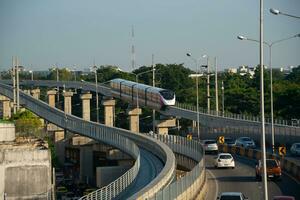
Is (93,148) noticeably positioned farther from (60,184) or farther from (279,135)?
(279,135)

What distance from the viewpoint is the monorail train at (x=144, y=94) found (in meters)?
78.8

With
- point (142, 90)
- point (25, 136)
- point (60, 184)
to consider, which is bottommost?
point (60, 184)

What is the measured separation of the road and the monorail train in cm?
2958

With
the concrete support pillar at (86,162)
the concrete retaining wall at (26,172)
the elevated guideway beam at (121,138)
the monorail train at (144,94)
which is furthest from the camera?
the concrete support pillar at (86,162)

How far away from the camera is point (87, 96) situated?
109000 millimetres

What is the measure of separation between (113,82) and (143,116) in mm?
17194

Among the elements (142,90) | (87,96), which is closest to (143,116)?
(87,96)

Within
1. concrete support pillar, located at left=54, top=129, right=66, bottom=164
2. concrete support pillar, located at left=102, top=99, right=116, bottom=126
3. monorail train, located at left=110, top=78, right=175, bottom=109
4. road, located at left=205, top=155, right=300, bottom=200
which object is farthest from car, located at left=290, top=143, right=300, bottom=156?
concrete support pillar, located at left=102, top=99, right=116, bottom=126

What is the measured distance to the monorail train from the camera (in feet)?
259

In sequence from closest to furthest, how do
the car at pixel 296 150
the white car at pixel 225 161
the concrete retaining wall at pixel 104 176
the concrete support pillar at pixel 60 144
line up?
1. the white car at pixel 225 161
2. the concrete retaining wall at pixel 104 176
3. the car at pixel 296 150
4. the concrete support pillar at pixel 60 144

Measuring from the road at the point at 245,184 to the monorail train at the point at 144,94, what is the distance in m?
29.6

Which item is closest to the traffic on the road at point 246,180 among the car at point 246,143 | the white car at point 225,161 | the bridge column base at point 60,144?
the white car at point 225,161

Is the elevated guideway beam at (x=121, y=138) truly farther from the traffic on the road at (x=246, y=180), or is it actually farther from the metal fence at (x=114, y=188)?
the traffic on the road at (x=246, y=180)

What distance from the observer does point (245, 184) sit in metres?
38.9
